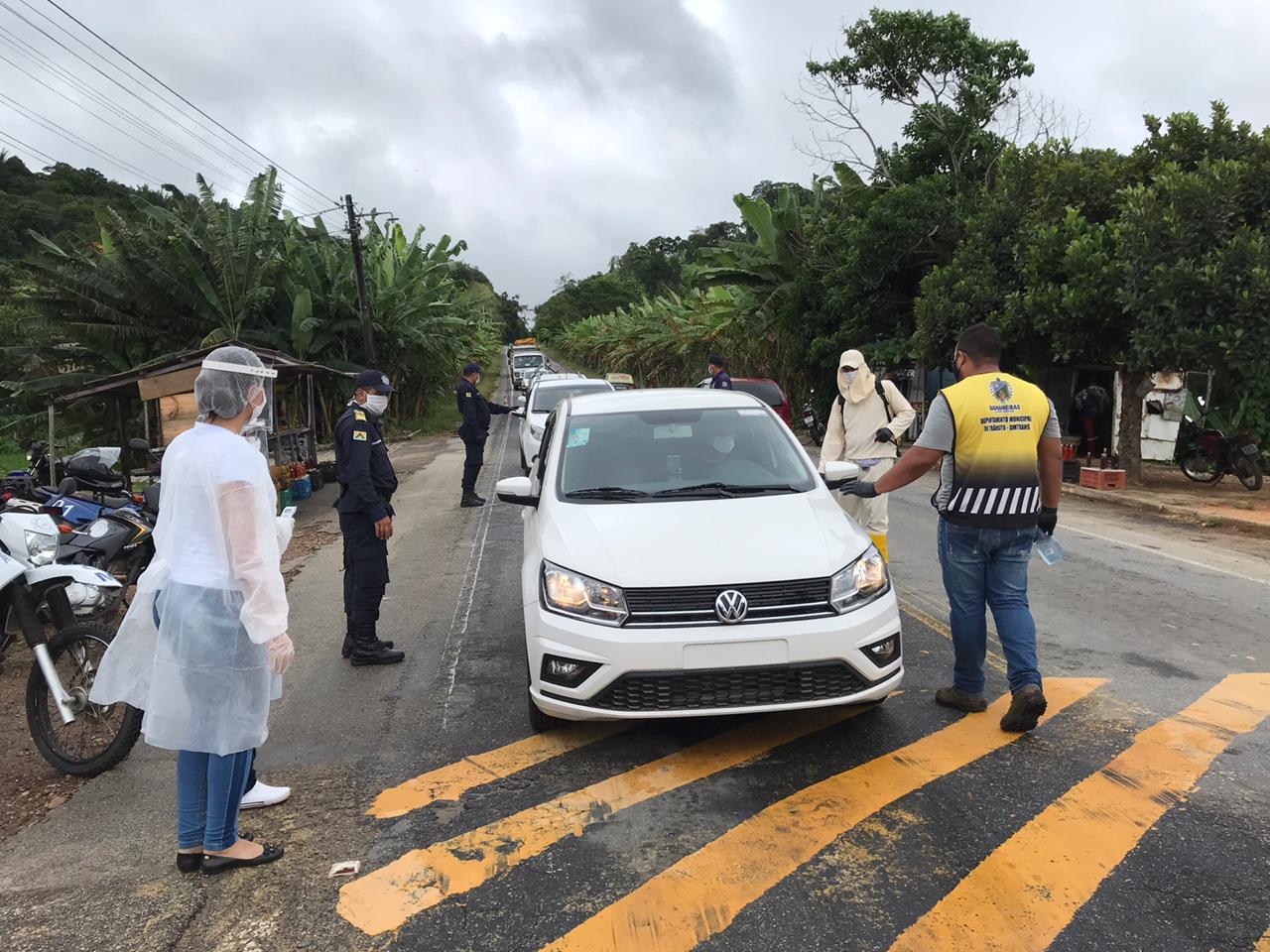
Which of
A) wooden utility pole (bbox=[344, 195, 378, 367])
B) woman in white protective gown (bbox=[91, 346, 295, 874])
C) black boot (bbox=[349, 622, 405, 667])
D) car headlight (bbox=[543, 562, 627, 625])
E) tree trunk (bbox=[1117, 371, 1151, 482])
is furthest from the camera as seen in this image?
wooden utility pole (bbox=[344, 195, 378, 367])

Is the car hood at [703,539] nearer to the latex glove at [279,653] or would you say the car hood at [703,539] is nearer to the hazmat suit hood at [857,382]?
the latex glove at [279,653]

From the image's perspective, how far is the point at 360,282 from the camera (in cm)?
2156

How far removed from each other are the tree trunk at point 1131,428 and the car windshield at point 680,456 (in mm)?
10965

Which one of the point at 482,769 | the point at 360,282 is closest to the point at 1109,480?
the point at 482,769

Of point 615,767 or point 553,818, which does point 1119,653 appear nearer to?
point 615,767

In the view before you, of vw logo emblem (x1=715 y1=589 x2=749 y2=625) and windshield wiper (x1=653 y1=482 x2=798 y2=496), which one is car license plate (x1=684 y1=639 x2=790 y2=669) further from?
windshield wiper (x1=653 y1=482 x2=798 y2=496)

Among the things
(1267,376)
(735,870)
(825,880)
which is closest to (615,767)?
(735,870)

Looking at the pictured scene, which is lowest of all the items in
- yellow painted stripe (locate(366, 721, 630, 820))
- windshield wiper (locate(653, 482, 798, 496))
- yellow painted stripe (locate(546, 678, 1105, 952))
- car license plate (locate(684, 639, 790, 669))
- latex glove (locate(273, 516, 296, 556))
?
yellow painted stripe (locate(366, 721, 630, 820))

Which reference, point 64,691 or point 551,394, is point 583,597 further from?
point 551,394

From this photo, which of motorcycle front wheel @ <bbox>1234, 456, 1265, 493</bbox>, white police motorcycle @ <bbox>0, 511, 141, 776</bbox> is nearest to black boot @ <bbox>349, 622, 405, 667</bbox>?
white police motorcycle @ <bbox>0, 511, 141, 776</bbox>

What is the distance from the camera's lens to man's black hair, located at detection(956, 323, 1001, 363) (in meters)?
4.30

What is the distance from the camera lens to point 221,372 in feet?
10.1

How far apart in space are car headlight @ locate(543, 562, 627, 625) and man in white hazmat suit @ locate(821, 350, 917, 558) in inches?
124

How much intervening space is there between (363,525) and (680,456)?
6.82ft
